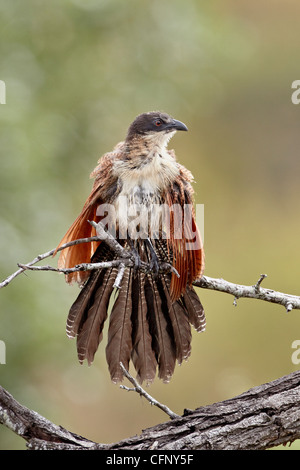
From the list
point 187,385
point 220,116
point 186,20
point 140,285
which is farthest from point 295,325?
point 140,285

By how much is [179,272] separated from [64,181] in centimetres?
225

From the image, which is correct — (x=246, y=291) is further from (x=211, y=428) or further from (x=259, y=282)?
(x=211, y=428)

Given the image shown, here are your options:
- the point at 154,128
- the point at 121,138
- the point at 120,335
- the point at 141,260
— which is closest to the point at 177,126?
the point at 154,128

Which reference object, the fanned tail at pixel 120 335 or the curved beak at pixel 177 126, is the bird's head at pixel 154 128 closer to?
the curved beak at pixel 177 126

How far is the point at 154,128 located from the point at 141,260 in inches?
22.3

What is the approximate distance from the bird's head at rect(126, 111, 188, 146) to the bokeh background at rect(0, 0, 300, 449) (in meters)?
1.18

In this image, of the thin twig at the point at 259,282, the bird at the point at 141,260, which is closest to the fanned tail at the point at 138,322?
the bird at the point at 141,260

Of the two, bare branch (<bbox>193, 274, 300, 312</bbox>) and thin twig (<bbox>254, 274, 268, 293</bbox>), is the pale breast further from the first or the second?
thin twig (<bbox>254, 274, 268, 293</bbox>)

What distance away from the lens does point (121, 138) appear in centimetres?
549

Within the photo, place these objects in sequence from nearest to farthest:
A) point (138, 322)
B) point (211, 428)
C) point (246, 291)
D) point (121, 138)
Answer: point (211, 428) → point (246, 291) → point (138, 322) → point (121, 138)

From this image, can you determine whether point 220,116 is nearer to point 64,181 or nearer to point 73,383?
point 64,181

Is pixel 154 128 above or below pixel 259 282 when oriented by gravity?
above

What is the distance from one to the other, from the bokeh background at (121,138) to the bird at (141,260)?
1.36 feet

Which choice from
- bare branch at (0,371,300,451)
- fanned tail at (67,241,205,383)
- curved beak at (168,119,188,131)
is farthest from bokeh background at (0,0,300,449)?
curved beak at (168,119,188,131)
